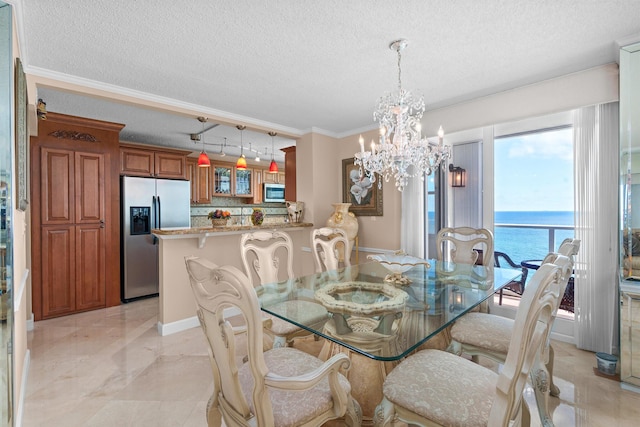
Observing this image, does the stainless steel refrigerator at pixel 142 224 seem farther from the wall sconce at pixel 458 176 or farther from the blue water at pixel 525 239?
the blue water at pixel 525 239

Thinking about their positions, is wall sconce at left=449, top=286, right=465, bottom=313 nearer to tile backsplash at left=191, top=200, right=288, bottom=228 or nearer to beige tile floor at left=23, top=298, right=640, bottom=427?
beige tile floor at left=23, top=298, right=640, bottom=427

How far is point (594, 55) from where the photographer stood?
2.30m

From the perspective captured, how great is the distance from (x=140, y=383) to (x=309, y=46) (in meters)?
2.72

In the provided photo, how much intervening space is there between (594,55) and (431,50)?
1291mm

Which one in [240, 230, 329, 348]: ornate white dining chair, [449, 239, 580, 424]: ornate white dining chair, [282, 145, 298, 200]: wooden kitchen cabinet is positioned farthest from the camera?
[282, 145, 298, 200]: wooden kitchen cabinet

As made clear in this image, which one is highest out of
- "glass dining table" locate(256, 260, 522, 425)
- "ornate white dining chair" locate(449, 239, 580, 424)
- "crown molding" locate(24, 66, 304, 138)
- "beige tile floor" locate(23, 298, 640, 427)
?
"crown molding" locate(24, 66, 304, 138)

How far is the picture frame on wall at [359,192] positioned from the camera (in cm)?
405

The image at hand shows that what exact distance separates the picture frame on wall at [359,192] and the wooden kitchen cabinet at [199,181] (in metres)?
2.81

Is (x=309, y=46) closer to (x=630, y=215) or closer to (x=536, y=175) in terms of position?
(x=630, y=215)

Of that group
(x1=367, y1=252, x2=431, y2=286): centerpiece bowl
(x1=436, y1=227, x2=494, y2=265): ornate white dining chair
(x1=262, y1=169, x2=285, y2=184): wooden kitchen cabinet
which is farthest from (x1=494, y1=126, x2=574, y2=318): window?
(x1=262, y1=169, x2=285, y2=184): wooden kitchen cabinet

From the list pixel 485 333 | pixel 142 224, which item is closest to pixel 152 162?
pixel 142 224

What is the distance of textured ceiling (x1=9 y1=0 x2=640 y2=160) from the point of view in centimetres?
174

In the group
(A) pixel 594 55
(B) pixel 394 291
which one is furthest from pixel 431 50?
(B) pixel 394 291

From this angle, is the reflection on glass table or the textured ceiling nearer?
the reflection on glass table
